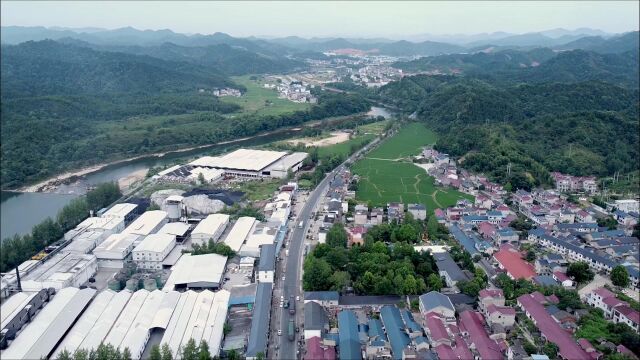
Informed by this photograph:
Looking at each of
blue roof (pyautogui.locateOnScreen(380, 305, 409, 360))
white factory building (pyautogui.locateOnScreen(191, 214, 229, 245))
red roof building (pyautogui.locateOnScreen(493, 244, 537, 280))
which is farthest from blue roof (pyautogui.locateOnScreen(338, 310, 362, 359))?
white factory building (pyautogui.locateOnScreen(191, 214, 229, 245))

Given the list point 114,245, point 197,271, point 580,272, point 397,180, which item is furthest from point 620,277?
point 114,245

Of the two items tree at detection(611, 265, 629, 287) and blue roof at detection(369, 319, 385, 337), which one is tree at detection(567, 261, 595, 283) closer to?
tree at detection(611, 265, 629, 287)

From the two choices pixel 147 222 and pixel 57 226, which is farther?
pixel 147 222

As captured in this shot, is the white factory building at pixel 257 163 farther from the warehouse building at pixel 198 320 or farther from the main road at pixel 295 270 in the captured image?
the warehouse building at pixel 198 320

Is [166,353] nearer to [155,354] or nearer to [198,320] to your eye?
[155,354]

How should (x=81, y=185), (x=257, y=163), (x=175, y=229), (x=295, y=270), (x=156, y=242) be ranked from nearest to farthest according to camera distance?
(x=295, y=270), (x=156, y=242), (x=175, y=229), (x=81, y=185), (x=257, y=163)

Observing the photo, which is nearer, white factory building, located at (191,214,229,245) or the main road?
the main road

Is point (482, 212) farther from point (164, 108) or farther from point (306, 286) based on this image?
point (164, 108)
